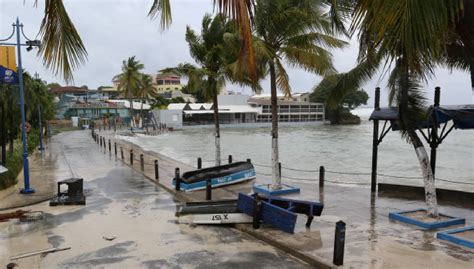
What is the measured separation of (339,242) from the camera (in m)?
7.11

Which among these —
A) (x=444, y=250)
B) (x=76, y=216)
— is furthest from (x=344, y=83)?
(x=76, y=216)

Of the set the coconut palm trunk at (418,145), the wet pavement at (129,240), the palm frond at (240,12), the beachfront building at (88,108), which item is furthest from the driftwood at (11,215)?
the beachfront building at (88,108)

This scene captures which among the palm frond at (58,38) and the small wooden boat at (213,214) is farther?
the small wooden boat at (213,214)

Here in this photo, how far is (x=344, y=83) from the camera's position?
37.2ft

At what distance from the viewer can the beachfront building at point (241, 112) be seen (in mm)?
97250

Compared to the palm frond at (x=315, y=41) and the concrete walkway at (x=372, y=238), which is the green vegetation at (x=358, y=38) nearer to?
the palm frond at (x=315, y=41)

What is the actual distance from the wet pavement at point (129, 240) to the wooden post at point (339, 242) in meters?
0.68

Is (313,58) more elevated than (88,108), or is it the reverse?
(313,58)

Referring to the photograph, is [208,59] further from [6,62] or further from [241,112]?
[241,112]

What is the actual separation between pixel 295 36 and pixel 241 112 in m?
93.0

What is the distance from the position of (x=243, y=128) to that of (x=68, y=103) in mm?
42785

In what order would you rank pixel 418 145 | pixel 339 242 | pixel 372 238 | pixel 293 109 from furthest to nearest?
pixel 293 109 → pixel 418 145 → pixel 372 238 → pixel 339 242

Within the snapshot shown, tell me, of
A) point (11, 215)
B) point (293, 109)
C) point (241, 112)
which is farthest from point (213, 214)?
point (293, 109)

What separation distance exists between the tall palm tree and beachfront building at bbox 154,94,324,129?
82902mm
